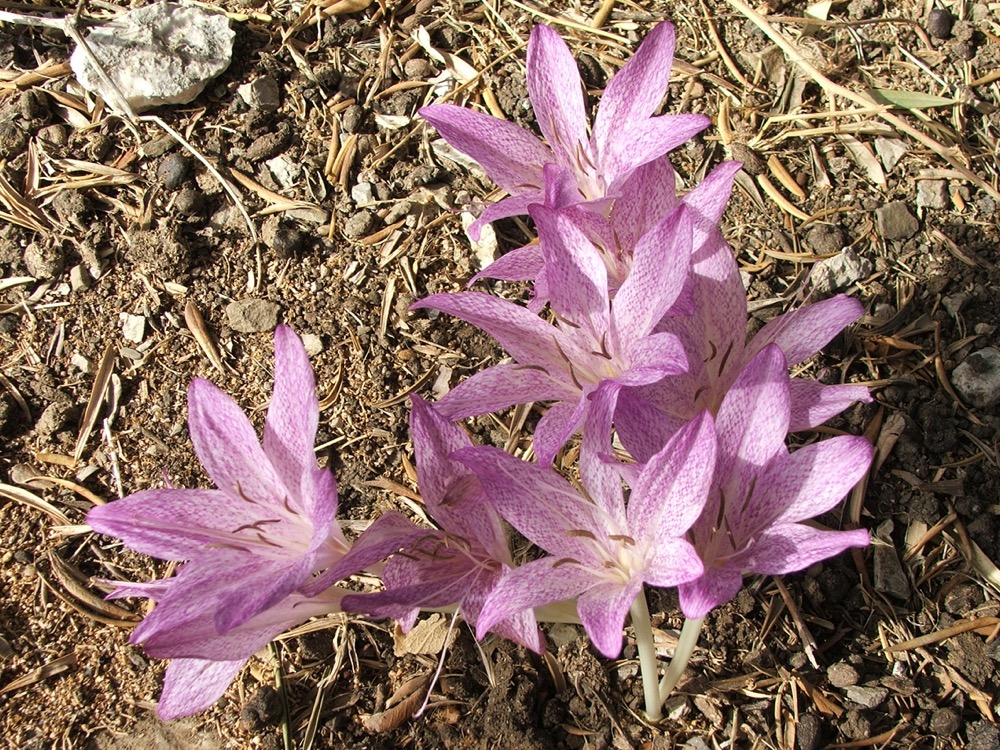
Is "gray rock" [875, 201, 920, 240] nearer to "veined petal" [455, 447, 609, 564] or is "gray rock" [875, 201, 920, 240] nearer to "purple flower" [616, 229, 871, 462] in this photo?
"purple flower" [616, 229, 871, 462]

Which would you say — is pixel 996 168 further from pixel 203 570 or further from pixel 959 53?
pixel 203 570

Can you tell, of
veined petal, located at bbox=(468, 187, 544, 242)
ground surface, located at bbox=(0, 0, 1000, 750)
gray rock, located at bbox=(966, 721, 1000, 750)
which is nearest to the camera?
veined petal, located at bbox=(468, 187, 544, 242)

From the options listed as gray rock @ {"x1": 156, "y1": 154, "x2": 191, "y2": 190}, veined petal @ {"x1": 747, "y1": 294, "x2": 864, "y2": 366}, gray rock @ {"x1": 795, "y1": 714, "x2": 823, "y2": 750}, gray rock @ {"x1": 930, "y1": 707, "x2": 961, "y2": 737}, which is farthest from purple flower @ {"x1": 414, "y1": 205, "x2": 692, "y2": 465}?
gray rock @ {"x1": 156, "y1": 154, "x2": 191, "y2": 190}

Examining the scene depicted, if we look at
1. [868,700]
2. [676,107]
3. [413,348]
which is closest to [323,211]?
[413,348]

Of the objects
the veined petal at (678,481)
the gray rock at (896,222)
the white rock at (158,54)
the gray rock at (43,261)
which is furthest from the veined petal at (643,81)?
the gray rock at (43,261)

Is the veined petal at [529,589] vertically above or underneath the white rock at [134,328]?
above

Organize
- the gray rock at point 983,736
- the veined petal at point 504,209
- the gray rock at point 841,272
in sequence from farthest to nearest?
1. the gray rock at point 841,272
2. the gray rock at point 983,736
3. the veined petal at point 504,209

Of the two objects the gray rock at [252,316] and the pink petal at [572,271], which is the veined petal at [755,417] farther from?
the gray rock at [252,316]
